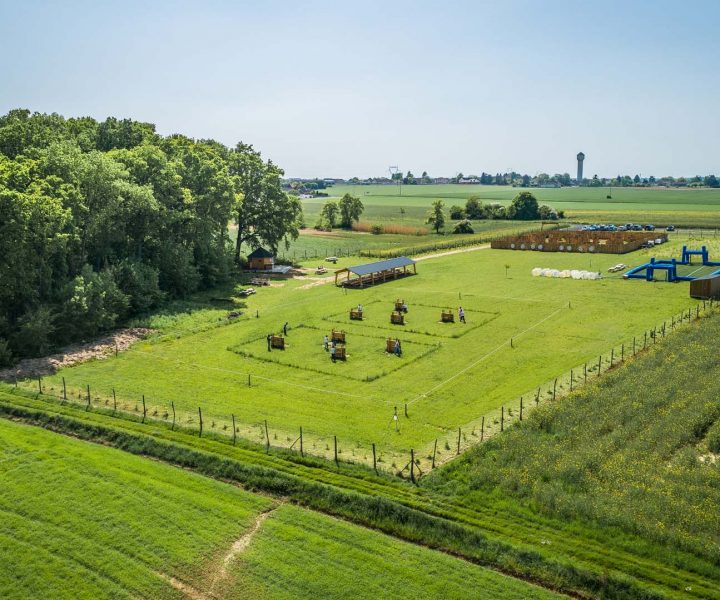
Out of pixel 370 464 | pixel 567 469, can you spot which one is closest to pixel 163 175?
pixel 370 464

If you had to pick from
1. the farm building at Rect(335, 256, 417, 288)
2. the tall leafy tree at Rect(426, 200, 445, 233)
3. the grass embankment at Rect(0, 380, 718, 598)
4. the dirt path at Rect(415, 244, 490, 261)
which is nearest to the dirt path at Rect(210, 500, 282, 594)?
the grass embankment at Rect(0, 380, 718, 598)

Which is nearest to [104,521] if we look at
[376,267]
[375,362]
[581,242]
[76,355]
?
[375,362]

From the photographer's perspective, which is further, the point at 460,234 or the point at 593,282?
the point at 460,234

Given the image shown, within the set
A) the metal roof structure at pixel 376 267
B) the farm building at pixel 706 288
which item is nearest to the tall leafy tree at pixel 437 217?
the metal roof structure at pixel 376 267

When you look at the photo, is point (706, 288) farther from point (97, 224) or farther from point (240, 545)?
point (97, 224)

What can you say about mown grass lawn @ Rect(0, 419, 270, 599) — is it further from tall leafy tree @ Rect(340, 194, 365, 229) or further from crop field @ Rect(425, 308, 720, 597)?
tall leafy tree @ Rect(340, 194, 365, 229)

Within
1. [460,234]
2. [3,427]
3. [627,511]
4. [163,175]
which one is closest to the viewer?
[627,511]

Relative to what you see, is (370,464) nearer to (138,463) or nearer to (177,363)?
(138,463)
